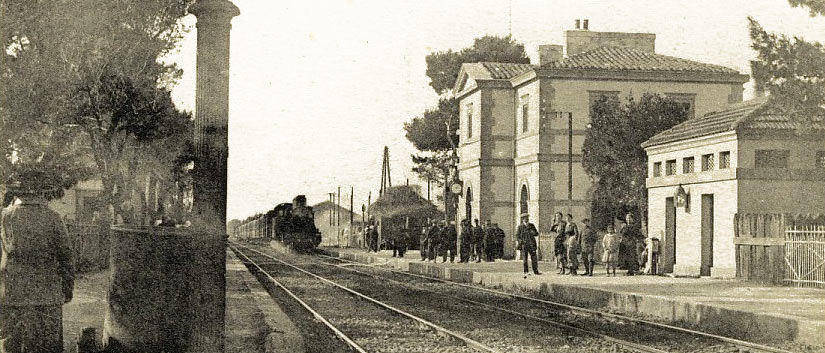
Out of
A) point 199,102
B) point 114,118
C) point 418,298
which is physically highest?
point 114,118

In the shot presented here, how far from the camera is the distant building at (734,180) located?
1001 inches

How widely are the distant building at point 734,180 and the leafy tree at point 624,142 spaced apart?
11.4m

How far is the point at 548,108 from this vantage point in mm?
44500

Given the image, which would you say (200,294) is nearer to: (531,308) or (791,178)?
(531,308)

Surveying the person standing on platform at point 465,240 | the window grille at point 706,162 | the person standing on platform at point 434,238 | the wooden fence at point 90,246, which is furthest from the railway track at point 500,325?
the person standing on platform at point 434,238

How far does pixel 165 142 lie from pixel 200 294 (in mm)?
29829

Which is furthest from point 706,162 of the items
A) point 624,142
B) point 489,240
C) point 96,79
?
point 96,79

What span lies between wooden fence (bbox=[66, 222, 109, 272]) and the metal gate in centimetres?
1622

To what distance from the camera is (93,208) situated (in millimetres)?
47656

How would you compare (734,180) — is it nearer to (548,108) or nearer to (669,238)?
(669,238)

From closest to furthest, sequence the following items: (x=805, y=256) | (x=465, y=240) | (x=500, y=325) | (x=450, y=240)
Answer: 1. (x=500, y=325)
2. (x=805, y=256)
3. (x=465, y=240)
4. (x=450, y=240)

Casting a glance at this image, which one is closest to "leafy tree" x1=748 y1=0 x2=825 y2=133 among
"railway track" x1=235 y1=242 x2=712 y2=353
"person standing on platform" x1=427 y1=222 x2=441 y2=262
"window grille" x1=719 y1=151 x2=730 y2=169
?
"railway track" x1=235 y1=242 x2=712 y2=353

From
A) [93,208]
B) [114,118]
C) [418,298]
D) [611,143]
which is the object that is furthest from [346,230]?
[418,298]

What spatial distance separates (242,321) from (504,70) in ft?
121
